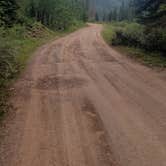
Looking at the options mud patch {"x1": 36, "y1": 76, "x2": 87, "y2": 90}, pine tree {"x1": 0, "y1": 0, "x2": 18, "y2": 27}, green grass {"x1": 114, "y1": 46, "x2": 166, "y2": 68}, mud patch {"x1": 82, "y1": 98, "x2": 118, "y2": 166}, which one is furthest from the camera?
pine tree {"x1": 0, "y1": 0, "x2": 18, "y2": 27}

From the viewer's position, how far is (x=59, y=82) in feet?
29.1

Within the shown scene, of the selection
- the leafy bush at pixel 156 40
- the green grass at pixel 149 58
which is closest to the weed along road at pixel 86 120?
the green grass at pixel 149 58

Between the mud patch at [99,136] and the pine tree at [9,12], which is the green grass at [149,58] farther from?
the pine tree at [9,12]

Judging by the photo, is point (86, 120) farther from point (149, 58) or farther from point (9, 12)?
point (9, 12)

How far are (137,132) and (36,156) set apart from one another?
77.2 inches

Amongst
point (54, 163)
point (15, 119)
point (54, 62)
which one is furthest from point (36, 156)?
point (54, 62)

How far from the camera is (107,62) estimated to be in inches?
498

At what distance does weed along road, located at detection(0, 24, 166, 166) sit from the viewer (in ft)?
14.4

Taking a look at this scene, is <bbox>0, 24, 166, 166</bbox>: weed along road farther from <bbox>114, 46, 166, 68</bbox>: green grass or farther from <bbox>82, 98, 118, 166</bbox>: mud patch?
<bbox>114, 46, 166, 68</bbox>: green grass

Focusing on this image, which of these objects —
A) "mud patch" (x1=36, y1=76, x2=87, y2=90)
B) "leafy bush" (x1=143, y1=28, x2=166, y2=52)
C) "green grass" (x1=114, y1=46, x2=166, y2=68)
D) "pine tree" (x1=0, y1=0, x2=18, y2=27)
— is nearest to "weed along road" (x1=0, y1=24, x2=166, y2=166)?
"mud patch" (x1=36, y1=76, x2=87, y2=90)

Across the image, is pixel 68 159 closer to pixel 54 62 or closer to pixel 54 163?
pixel 54 163

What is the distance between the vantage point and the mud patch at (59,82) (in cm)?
838

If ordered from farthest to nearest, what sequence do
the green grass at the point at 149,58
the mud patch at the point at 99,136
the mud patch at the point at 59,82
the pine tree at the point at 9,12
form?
1. the pine tree at the point at 9,12
2. the green grass at the point at 149,58
3. the mud patch at the point at 59,82
4. the mud patch at the point at 99,136

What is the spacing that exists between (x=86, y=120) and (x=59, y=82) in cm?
329
